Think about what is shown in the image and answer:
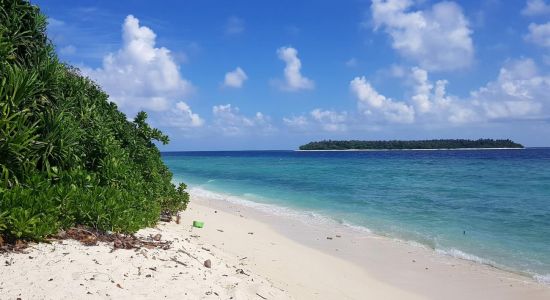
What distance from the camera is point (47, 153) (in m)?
5.71

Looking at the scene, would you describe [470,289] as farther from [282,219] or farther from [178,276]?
[282,219]

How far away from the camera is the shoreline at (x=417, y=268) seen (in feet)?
23.2

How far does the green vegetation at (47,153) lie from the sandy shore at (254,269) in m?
0.45

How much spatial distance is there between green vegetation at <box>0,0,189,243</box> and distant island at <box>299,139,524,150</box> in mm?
131300

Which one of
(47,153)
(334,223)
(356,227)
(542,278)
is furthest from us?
(334,223)

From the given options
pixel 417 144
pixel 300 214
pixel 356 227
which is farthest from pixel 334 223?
pixel 417 144

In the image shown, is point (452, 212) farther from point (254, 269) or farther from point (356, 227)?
point (254, 269)

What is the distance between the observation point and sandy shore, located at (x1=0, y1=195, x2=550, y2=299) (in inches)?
167

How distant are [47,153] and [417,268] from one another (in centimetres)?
649

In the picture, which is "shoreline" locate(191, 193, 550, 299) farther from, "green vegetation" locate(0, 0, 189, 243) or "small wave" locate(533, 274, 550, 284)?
"green vegetation" locate(0, 0, 189, 243)

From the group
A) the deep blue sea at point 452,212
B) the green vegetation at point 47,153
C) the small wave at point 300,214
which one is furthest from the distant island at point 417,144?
the green vegetation at point 47,153

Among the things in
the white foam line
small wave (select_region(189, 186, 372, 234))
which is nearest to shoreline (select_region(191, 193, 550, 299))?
the white foam line

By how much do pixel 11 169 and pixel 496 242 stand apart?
1017 cm

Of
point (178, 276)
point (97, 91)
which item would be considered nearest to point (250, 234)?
point (97, 91)
